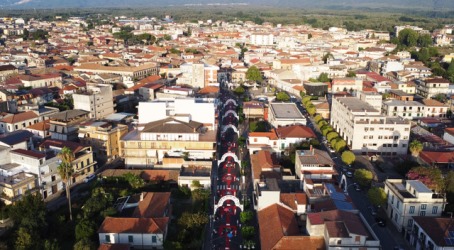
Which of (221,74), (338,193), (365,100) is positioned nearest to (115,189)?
(338,193)

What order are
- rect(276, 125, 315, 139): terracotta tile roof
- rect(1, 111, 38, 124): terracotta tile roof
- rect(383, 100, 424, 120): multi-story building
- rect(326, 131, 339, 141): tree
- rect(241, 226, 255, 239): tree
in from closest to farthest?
rect(241, 226, 255, 239): tree, rect(276, 125, 315, 139): terracotta tile roof, rect(326, 131, 339, 141): tree, rect(1, 111, 38, 124): terracotta tile roof, rect(383, 100, 424, 120): multi-story building

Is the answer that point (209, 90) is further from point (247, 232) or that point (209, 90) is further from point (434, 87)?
point (247, 232)

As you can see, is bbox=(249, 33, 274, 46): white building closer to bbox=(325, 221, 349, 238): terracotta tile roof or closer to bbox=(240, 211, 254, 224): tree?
bbox=(240, 211, 254, 224): tree

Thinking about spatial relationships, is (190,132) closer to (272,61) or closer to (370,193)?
(370,193)

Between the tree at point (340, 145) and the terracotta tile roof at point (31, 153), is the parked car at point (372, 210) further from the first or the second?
the terracotta tile roof at point (31, 153)

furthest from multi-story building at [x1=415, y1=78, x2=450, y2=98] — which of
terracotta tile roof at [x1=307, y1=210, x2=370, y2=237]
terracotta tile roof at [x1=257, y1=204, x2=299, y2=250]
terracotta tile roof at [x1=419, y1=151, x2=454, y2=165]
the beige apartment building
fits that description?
the beige apartment building

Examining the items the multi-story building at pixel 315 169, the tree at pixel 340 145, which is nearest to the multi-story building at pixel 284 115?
the tree at pixel 340 145
